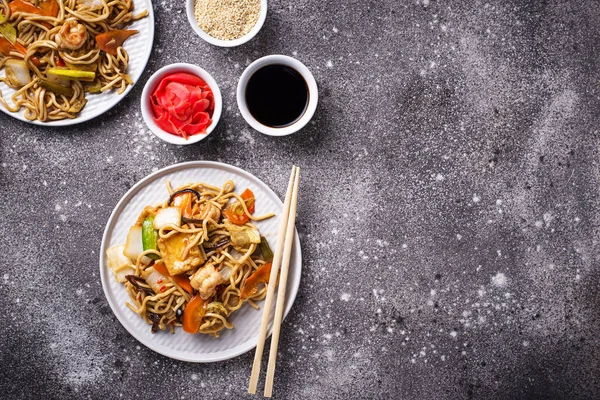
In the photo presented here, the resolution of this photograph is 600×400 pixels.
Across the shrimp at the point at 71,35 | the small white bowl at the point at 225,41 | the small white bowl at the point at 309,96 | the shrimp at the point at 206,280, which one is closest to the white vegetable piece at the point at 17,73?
the shrimp at the point at 71,35

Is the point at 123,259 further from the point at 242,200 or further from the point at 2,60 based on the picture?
the point at 2,60

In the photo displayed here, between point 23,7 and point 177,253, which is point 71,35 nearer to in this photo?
point 23,7

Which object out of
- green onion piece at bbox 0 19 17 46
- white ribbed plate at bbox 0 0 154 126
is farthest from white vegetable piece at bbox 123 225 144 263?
green onion piece at bbox 0 19 17 46

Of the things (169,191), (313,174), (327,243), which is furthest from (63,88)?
(327,243)

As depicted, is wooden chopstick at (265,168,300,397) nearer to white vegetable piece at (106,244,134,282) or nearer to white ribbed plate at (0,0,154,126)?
white vegetable piece at (106,244,134,282)

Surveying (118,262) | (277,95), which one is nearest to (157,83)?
(277,95)

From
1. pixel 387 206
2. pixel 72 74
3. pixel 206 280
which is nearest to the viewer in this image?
pixel 206 280
